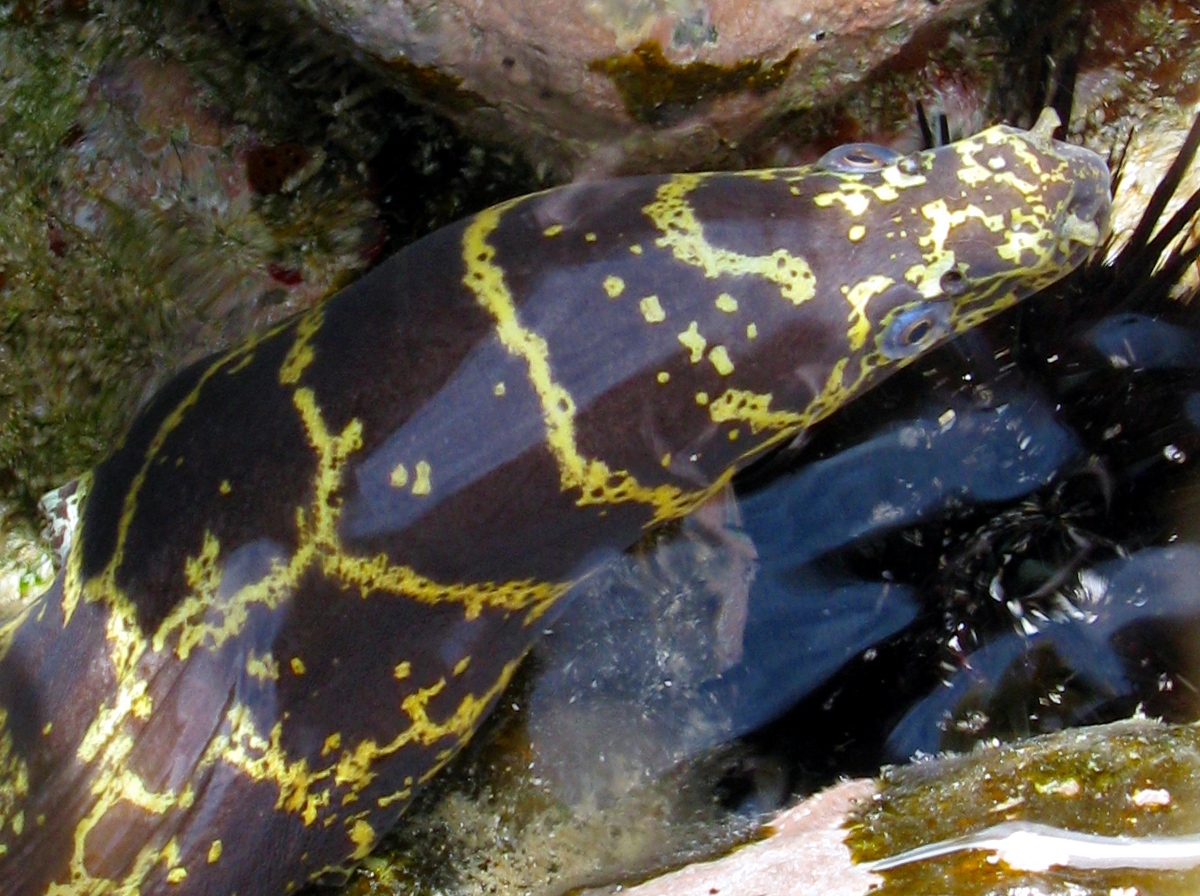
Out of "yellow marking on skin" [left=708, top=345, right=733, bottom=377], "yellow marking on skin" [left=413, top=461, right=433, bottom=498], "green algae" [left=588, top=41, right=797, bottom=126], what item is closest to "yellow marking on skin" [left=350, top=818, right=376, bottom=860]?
"yellow marking on skin" [left=413, top=461, right=433, bottom=498]

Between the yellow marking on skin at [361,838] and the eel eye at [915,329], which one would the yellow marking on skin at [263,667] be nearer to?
the yellow marking on skin at [361,838]

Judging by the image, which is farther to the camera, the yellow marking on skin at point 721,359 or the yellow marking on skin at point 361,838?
the yellow marking on skin at point 361,838

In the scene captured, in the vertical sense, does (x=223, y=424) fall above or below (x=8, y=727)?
above

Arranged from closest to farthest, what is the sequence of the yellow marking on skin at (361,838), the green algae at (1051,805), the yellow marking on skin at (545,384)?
the green algae at (1051,805), the yellow marking on skin at (545,384), the yellow marking on skin at (361,838)

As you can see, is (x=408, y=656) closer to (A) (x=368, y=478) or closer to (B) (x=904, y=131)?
(A) (x=368, y=478)

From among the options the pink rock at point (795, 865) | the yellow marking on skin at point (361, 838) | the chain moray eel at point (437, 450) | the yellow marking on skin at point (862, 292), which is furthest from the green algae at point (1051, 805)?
the yellow marking on skin at point (361, 838)

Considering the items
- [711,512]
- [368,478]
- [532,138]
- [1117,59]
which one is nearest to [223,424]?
[368,478]

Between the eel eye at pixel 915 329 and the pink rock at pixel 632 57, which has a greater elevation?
the pink rock at pixel 632 57
